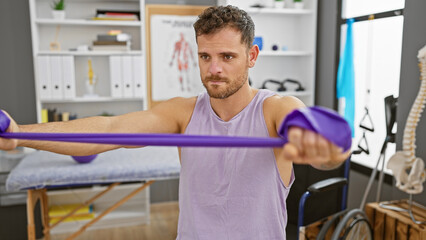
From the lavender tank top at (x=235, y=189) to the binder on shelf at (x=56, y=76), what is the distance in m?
2.34

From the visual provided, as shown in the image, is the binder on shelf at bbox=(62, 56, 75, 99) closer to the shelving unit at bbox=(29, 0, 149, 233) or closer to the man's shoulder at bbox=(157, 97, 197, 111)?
the shelving unit at bbox=(29, 0, 149, 233)

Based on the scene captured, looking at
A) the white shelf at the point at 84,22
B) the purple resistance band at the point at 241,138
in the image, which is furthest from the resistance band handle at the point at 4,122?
the white shelf at the point at 84,22

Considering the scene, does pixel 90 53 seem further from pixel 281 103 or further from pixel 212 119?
pixel 281 103

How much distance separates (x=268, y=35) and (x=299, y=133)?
10.6ft

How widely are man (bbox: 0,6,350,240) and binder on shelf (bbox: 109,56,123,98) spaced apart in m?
2.16

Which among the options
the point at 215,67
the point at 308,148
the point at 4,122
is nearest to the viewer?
the point at 308,148

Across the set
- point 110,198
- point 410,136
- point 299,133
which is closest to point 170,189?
point 110,198

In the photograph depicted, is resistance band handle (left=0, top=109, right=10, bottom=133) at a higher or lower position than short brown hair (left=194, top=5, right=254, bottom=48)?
lower

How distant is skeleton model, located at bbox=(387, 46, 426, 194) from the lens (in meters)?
1.98

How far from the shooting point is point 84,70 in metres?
3.55

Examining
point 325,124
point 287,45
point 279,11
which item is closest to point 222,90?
point 325,124

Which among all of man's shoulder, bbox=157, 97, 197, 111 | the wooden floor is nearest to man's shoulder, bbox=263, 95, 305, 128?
man's shoulder, bbox=157, 97, 197, 111

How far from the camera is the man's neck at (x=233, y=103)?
1267mm

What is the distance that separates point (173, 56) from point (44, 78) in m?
1.18
